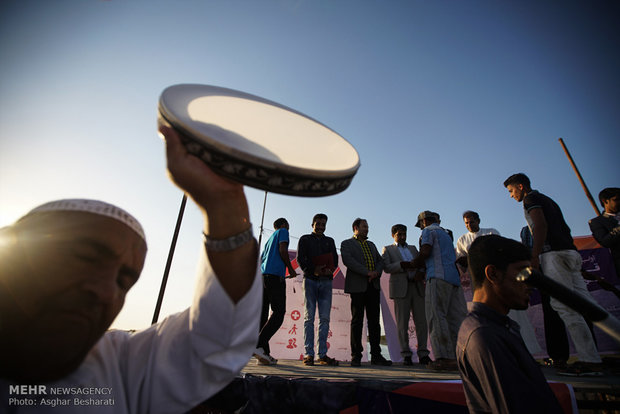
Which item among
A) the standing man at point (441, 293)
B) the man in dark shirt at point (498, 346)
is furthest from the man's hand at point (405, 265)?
the man in dark shirt at point (498, 346)

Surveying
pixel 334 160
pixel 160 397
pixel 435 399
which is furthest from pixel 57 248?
pixel 435 399

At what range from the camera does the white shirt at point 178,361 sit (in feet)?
2.81

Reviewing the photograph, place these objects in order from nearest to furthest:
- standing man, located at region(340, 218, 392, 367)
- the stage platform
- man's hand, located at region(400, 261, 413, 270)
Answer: the stage platform < standing man, located at region(340, 218, 392, 367) < man's hand, located at region(400, 261, 413, 270)

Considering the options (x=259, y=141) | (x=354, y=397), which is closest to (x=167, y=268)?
(x=354, y=397)

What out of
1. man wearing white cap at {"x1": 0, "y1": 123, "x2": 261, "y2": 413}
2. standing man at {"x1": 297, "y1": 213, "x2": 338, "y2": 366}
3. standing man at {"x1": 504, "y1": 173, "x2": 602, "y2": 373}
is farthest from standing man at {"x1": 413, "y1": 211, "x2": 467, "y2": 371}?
man wearing white cap at {"x1": 0, "y1": 123, "x2": 261, "y2": 413}

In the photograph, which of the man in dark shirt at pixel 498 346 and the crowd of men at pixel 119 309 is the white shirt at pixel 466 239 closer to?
the man in dark shirt at pixel 498 346

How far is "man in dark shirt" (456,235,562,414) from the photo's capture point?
1491 millimetres

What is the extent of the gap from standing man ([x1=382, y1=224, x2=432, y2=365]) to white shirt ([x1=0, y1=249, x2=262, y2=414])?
4350mm

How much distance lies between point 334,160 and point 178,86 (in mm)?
627

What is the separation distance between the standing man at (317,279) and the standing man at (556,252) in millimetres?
2566

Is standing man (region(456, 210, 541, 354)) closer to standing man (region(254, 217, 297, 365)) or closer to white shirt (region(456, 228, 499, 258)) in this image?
white shirt (region(456, 228, 499, 258))

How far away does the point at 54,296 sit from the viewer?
757 millimetres

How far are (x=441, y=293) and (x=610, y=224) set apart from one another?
2.30 m

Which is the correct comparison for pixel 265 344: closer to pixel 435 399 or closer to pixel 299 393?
pixel 299 393
